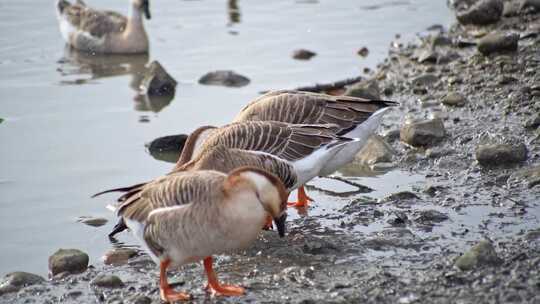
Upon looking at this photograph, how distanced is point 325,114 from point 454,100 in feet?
9.50

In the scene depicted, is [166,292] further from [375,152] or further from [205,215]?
Answer: [375,152]

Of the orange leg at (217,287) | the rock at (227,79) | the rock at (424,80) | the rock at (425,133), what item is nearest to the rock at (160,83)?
the rock at (227,79)

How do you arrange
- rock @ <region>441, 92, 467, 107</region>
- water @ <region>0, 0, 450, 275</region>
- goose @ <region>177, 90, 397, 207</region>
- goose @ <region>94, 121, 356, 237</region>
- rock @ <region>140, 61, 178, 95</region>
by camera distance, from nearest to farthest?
goose @ <region>94, 121, 356, 237</region> → goose @ <region>177, 90, 397, 207</region> → water @ <region>0, 0, 450, 275</region> → rock @ <region>441, 92, 467, 107</region> → rock @ <region>140, 61, 178, 95</region>

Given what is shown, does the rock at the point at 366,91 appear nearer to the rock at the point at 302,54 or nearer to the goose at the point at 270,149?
the rock at the point at 302,54

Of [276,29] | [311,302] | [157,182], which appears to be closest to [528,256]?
[311,302]

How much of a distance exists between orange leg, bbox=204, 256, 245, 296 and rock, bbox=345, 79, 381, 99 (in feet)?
17.6

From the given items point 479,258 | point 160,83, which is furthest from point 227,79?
point 479,258

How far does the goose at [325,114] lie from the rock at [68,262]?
2148mm

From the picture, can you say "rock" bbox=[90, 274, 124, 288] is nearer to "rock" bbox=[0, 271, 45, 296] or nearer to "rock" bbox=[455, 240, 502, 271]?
"rock" bbox=[0, 271, 45, 296]

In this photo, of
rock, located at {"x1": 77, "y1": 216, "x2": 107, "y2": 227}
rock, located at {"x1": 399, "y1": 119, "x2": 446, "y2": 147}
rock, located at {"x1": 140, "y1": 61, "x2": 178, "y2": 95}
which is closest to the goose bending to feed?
rock, located at {"x1": 140, "y1": 61, "x2": 178, "y2": 95}

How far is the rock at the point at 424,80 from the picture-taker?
1219cm

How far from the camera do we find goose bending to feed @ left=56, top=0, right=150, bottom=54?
1590 centimetres

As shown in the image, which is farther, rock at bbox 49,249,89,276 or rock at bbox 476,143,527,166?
rock at bbox 476,143,527,166

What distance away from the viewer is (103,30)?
53.6ft
